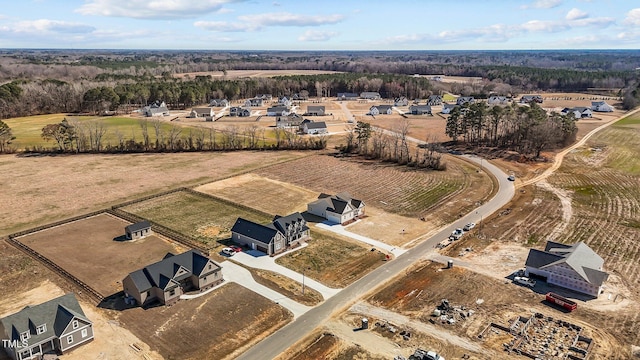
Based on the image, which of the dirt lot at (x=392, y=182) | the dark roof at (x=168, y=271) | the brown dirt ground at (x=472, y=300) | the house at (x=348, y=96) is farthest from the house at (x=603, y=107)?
the dark roof at (x=168, y=271)

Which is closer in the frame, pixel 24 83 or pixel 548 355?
pixel 548 355

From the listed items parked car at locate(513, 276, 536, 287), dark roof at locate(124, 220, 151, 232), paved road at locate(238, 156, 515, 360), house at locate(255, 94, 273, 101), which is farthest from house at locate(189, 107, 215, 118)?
parked car at locate(513, 276, 536, 287)

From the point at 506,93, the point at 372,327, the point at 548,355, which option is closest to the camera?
the point at 548,355

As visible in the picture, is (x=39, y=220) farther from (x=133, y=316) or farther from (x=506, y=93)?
(x=506, y=93)

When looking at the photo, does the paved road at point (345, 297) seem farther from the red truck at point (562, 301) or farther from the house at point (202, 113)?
the house at point (202, 113)

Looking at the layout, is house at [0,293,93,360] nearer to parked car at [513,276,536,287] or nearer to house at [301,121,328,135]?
parked car at [513,276,536,287]

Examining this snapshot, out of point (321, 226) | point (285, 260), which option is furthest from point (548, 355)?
point (321, 226)
